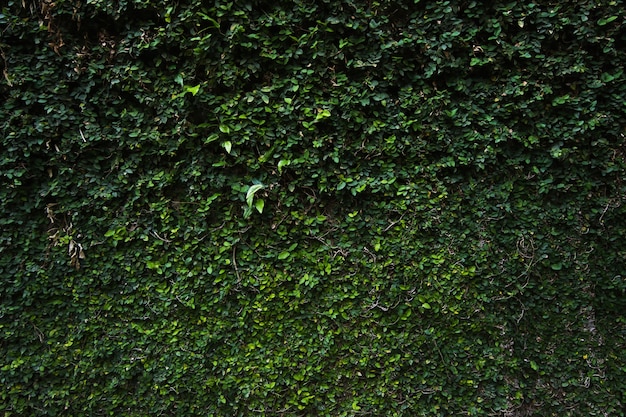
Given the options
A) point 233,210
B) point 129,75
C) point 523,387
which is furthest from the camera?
point 523,387

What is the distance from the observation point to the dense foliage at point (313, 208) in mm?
2232

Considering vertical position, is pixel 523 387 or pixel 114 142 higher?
pixel 114 142

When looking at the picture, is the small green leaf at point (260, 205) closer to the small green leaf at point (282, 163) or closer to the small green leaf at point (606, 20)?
the small green leaf at point (282, 163)

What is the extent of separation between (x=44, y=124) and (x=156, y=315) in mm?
1377

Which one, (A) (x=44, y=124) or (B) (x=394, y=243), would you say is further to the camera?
(B) (x=394, y=243)

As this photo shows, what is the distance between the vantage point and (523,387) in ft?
A: 8.38

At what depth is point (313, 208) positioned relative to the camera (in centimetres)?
242

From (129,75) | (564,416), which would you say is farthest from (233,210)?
(564,416)

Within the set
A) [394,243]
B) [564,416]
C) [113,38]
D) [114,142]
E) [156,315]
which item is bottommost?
[564,416]

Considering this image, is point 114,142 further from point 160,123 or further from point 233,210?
point 233,210

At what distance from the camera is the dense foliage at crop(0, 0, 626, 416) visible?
2232 millimetres

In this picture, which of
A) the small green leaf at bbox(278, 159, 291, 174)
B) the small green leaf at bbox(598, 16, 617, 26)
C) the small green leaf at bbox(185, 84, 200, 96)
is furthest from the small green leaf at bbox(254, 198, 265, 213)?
the small green leaf at bbox(598, 16, 617, 26)

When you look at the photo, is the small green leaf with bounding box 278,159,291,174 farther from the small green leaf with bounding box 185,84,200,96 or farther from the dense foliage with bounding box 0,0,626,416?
the small green leaf with bounding box 185,84,200,96

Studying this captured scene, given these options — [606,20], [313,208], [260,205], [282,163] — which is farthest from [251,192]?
[606,20]
